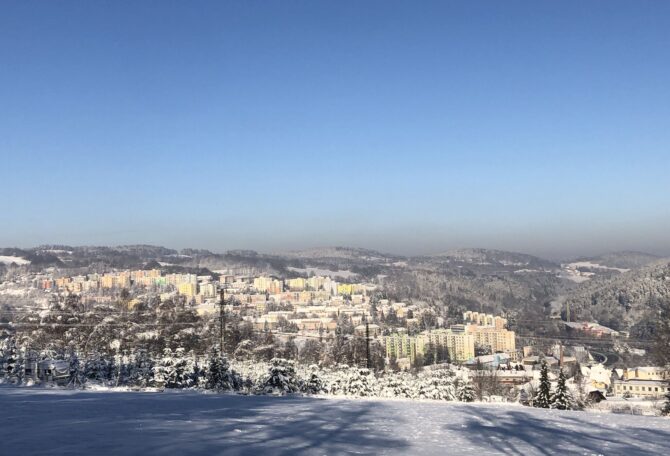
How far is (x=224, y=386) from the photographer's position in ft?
42.5

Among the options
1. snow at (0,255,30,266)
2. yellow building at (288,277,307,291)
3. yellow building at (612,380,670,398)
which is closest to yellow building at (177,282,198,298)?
yellow building at (288,277,307,291)

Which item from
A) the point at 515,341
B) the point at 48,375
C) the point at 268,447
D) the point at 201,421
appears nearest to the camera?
the point at 268,447

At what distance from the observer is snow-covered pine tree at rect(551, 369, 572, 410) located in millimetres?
13102

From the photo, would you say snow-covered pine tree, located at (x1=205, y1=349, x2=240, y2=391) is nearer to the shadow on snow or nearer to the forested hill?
the shadow on snow

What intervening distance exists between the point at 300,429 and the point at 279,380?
6.81 m

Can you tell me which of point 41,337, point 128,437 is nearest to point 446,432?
point 128,437

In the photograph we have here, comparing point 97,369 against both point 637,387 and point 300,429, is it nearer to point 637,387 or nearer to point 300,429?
point 300,429

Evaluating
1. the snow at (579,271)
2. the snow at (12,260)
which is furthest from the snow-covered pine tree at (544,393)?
the snow at (579,271)

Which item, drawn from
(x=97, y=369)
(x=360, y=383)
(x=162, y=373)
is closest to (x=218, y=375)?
(x=162, y=373)

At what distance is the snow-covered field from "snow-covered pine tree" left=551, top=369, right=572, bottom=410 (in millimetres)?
5160

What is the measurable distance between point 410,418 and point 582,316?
250 ft

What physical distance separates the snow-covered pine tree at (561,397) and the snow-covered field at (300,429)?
16.9ft

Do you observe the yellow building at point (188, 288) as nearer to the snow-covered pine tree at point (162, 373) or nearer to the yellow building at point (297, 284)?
the yellow building at point (297, 284)

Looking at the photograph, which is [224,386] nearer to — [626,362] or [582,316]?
[626,362]
